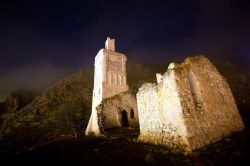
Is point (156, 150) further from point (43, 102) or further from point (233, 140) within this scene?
point (43, 102)

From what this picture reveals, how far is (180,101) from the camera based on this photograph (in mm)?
8719

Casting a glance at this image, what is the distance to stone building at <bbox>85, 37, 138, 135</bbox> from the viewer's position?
21.9m

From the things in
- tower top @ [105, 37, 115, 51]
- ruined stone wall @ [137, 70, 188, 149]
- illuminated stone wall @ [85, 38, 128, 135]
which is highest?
tower top @ [105, 37, 115, 51]

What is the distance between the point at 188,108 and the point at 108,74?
70.7 feet

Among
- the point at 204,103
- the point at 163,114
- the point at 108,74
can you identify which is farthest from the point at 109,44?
the point at 204,103

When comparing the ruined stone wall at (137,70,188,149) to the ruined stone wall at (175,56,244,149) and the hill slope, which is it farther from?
the hill slope

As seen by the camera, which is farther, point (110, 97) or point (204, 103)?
point (110, 97)

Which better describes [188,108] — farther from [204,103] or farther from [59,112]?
[59,112]

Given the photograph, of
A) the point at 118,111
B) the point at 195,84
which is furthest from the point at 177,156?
the point at 118,111

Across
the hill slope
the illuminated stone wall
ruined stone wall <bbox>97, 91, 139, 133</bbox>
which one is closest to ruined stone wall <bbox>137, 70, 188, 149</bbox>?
ruined stone wall <bbox>97, 91, 139, 133</bbox>

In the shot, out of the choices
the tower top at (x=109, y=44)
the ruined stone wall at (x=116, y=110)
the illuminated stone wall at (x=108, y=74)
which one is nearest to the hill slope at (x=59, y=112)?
the illuminated stone wall at (x=108, y=74)

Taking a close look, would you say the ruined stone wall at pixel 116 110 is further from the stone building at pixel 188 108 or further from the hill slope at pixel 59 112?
the stone building at pixel 188 108

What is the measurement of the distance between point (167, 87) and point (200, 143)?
11.5 ft

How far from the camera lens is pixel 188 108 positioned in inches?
347
